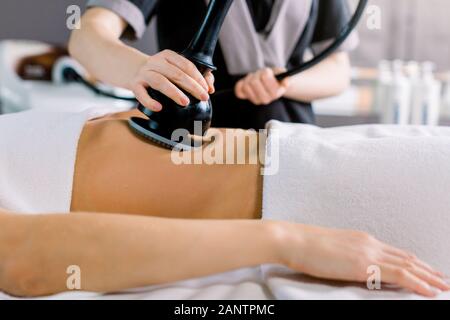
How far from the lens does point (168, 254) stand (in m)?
0.66

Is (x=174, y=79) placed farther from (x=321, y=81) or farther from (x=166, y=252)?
(x=321, y=81)

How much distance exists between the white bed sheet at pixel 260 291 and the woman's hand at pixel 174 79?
0.26m

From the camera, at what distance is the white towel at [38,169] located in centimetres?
83

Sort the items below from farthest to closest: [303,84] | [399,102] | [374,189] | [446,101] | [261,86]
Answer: [446,101] → [399,102] → [303,84] → [261,86] → [374,189]

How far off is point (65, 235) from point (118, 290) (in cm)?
9

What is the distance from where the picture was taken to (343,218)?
782 mm

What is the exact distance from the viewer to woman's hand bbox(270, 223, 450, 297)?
652 millimetres

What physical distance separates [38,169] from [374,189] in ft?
1.56

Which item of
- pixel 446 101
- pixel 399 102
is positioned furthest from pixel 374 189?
pixel 446 101

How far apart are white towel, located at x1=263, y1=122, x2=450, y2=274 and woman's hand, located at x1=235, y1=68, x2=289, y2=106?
29 cm

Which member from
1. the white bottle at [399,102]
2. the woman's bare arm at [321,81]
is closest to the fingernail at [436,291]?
the woman's bare arm at [321,81]

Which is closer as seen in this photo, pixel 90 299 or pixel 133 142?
pixel 90 299

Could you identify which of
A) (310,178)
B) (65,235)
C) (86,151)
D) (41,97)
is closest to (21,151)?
(86,151)
